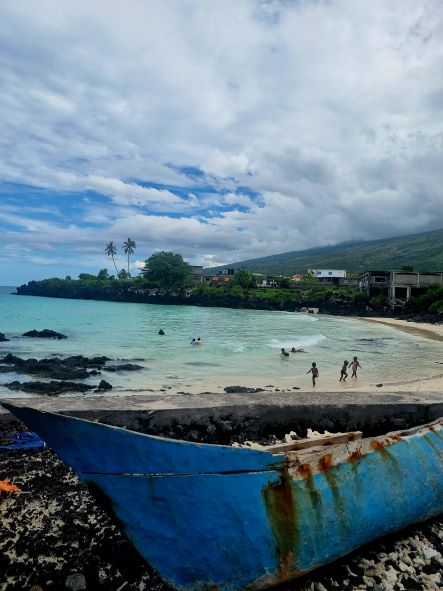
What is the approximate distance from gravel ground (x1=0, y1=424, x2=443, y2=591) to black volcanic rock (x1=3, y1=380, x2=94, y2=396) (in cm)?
1075

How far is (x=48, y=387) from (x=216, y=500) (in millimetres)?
13304

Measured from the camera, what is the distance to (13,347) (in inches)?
1010

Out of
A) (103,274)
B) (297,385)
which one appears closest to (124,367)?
(297,385)

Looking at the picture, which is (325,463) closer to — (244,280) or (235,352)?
(235,352)

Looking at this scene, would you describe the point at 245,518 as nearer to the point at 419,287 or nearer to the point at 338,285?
the point at 419,287

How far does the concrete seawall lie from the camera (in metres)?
5.37

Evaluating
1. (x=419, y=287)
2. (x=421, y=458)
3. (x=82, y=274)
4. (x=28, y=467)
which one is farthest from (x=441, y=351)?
(x=82, y=274)

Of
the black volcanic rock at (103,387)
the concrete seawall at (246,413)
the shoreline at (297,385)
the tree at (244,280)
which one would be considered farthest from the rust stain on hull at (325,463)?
the tree at (244,280)

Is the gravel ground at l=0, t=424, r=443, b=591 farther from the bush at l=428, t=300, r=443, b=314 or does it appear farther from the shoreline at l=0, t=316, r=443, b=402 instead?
the bush at l=428, t=300, r=443, b=314

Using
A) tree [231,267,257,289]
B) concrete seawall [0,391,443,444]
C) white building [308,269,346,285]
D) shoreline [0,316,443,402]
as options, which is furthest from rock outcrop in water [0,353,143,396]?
white building [308,269,346,285]

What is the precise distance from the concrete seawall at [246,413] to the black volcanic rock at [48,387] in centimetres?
916

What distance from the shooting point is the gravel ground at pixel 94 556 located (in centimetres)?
336

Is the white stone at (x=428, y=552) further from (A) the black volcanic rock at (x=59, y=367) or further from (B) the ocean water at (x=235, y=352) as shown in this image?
(A) the black volcanic rock at (x=59, y=367)

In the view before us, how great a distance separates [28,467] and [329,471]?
11.6 ft
